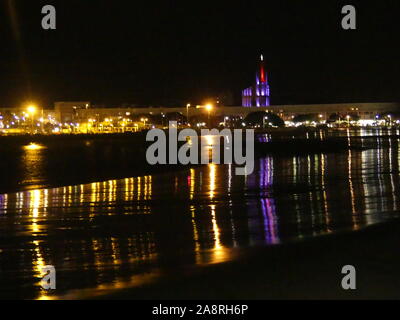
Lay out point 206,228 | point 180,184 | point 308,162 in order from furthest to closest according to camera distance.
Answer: point 308,162 → point 180,184 → point 206,228

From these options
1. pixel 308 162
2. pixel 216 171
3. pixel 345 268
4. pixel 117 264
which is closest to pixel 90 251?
pixel 117 264

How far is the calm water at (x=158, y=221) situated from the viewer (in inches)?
376

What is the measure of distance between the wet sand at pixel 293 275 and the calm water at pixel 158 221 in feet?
1.35

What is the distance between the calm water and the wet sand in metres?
0.41

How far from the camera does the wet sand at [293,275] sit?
8086 millimetres

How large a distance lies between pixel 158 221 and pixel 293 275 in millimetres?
5639

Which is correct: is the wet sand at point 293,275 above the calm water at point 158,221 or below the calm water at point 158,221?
below

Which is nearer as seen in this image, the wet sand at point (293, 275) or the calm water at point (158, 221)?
the wet sand at point (293, 275)

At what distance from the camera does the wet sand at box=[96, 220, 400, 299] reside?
8.09m

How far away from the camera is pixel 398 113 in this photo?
17675 centimetres

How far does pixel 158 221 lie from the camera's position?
14.1 meters

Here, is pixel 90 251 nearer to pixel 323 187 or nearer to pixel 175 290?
pixel 175 290

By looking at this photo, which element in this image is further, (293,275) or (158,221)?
(158,221)

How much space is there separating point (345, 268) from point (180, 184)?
13.9 meters
